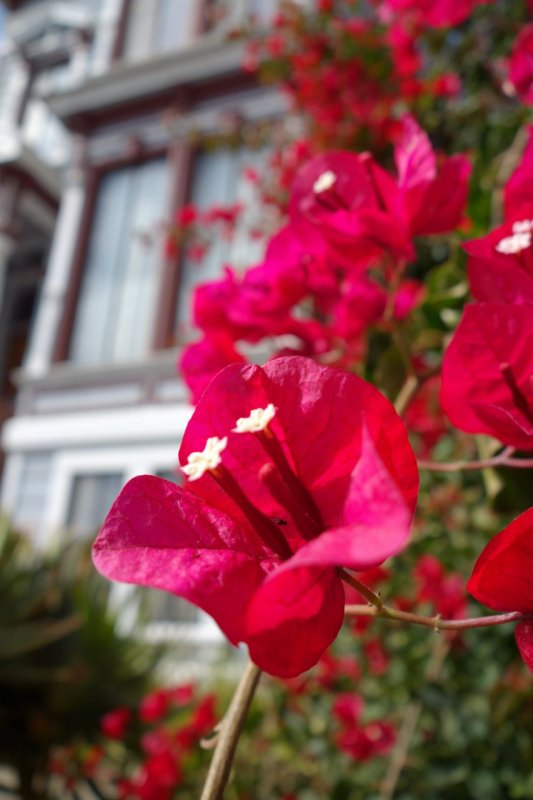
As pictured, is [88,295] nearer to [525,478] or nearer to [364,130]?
[364,130]

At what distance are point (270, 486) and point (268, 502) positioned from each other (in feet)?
0.08

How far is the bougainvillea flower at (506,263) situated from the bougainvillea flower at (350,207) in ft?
0.25

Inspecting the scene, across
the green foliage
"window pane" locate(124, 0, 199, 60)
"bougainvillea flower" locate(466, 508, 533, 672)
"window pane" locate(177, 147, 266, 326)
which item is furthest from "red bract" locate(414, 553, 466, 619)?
"window pane" locate(124, 0, 199, 60)

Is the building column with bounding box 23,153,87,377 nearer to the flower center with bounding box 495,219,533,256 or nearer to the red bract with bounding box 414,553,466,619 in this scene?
the red bract with bounding box 414,553,466,619

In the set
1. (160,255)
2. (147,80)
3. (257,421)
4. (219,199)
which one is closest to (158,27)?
(147,80)

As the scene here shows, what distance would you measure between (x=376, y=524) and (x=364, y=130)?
7.12 ft

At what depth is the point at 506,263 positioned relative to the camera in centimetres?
37

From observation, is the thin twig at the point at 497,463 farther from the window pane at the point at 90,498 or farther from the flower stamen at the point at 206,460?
the window pane at the point at 90,498

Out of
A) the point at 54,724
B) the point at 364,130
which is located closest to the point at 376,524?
the point at 364,130

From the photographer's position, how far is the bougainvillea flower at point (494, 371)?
0.32 metres

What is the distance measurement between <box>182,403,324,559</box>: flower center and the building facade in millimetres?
4036

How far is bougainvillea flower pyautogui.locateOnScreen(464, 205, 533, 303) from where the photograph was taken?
0.36 meters

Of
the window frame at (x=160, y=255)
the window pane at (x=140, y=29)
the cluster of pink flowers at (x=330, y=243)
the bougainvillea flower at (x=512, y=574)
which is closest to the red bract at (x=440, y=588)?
the cluster of pink flowers at (x=330, y=243)

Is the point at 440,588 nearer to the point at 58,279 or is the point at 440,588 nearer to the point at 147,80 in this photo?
the point at 58,279
